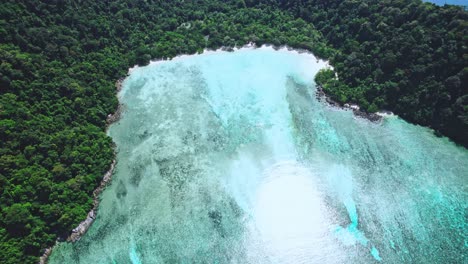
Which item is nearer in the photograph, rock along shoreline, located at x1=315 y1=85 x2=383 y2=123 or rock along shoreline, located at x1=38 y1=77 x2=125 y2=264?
rock along shoreline, located at x1=38 y1=77 x2=125 y2=264

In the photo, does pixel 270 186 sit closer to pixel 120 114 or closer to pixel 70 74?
pixel 120 114

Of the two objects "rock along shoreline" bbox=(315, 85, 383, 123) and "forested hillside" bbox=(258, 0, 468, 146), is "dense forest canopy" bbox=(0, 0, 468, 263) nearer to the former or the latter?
"forested hillside" bbox=(258, 0, 468, 146)

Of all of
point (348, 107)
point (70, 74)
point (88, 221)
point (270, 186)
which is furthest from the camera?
point (348, 107)

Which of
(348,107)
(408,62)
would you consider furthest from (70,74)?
(408,62)

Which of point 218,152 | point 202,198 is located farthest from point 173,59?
point 202,198

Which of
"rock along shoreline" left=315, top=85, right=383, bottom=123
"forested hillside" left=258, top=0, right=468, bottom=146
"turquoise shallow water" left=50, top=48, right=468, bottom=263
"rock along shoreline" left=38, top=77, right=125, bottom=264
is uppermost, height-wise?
"forested hillside" left=258, top=0, right=468, bottom=146

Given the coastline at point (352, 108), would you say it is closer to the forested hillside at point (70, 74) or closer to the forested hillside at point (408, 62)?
the forested hillside at point (408, 62)

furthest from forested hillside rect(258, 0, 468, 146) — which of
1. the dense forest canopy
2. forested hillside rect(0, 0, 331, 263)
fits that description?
forested hillside rect(0, 0, 331, 263)

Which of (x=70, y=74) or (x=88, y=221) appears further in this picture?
(x=70, y=74)

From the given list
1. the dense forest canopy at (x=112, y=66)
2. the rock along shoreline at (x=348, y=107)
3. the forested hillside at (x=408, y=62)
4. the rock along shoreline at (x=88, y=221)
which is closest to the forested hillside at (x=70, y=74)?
the dense forest canopy at (x=112, y=66)
